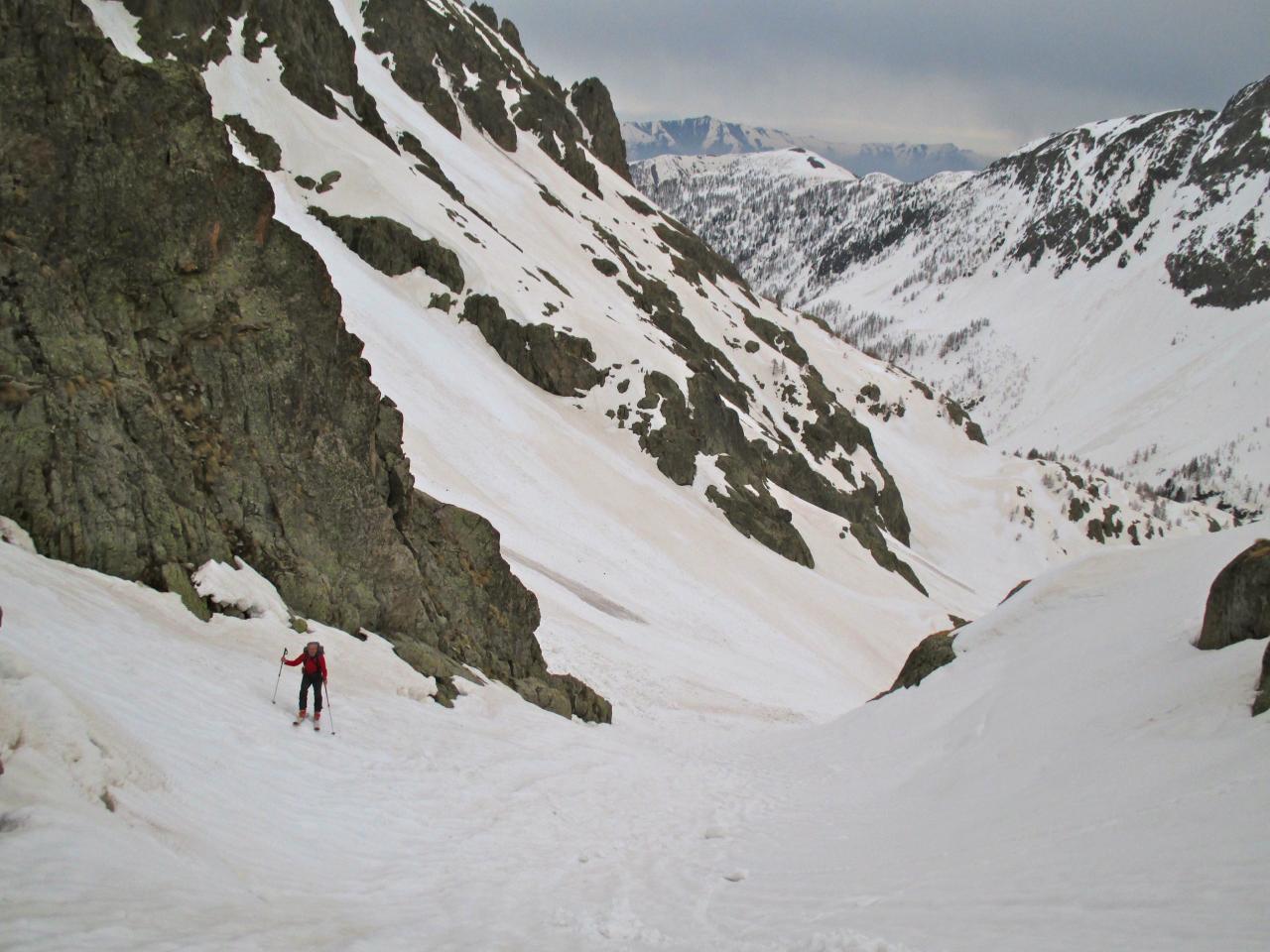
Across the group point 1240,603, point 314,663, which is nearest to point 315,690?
point 314,663

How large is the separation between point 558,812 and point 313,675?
13.8 ft

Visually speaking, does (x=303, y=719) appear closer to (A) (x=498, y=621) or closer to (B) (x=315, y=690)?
(B) (x=315, y=690)

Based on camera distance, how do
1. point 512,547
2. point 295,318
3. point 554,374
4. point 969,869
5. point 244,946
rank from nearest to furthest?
point 244,946 → point 969,869 → point 295,318 → point 512,547 → point 554,374

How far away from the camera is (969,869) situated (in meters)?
8.46

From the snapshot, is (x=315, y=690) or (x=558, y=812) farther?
(x=558, y=812)

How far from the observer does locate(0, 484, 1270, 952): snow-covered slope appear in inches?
254

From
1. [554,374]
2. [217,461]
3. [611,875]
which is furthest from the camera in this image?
[554,374]

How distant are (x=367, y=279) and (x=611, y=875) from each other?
2000 inches

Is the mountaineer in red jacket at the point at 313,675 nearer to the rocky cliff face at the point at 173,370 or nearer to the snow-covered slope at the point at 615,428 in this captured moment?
the rocky cliff face at the point at 173,370

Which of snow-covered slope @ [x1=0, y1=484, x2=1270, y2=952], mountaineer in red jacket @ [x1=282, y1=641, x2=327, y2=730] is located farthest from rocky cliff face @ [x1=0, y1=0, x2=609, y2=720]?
mountaineer in red jacket @ [x1=282, y1=641, x2=327, y2=730]

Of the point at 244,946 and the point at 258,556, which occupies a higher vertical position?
the point at 258,556

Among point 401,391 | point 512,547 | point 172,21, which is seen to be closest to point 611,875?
point 512,547

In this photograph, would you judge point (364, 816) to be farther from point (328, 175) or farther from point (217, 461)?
point (328, 175)

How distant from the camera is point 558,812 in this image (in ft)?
42.3
